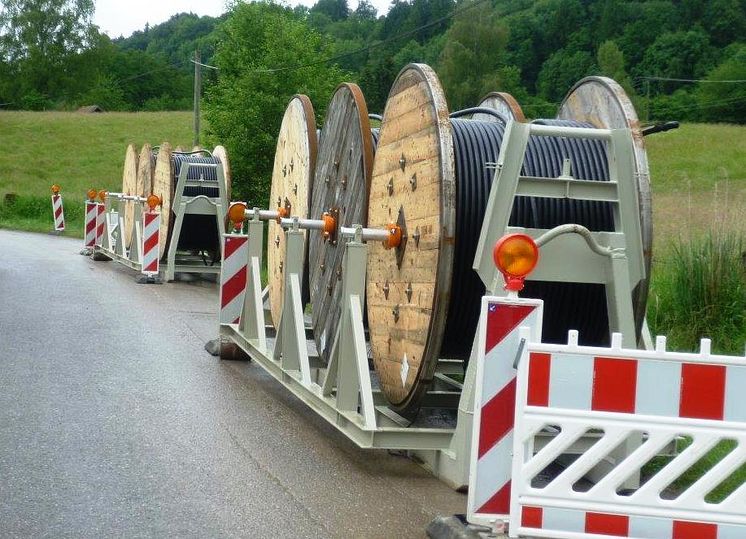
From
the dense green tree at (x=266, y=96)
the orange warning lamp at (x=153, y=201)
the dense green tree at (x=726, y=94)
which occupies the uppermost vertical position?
the dense green tree at (x=726, y=94)

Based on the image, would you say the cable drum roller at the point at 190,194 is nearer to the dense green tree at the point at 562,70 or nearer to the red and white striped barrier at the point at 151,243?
the red and white striped barrier at the point at 151,243

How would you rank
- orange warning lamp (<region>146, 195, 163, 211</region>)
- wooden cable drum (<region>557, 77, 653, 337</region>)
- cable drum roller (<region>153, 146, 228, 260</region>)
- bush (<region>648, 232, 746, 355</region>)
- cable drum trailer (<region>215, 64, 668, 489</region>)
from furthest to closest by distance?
cable drum roller (<region>153, 146, 228, 260</region>) < orange warning lamp (<region>146, 195, 163, 211</region>) < bush (<region>648, 232, 746, 355</region>) < wooden cable drum (<region>557, 77, 653, 337</region>) < cable drum trailer (<region>215, 64, 668, 489</region>)

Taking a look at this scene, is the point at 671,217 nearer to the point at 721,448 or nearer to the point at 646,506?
the point at 721,448

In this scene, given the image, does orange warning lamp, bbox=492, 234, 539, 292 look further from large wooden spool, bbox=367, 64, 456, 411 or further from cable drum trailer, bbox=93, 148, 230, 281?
cable drum trailer, bbox=93, 148, 230, 281

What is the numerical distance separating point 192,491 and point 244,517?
0.56 m

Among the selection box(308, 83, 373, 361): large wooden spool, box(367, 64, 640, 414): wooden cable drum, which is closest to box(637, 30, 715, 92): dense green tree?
box(308, 83, 373, 361): large wooden spool

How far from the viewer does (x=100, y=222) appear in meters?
25.7

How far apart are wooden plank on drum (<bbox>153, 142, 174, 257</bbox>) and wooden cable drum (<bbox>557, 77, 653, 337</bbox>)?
512 inches

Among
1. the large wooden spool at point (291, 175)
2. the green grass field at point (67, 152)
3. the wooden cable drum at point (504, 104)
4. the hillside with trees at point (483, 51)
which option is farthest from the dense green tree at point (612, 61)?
the wooden cable drum at point (504, 104)

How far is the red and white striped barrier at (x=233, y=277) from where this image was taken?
1102 centimetres

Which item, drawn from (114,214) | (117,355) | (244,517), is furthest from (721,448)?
(114,214)

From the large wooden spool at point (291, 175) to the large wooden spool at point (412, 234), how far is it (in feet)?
8.50

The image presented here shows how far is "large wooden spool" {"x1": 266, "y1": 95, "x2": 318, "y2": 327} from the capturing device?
10453mm

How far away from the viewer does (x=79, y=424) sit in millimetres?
7477
